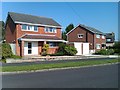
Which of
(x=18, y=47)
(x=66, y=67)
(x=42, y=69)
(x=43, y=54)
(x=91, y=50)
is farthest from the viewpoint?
(x=91, y=50)

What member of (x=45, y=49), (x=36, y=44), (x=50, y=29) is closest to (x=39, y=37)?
(x=36, y=44)

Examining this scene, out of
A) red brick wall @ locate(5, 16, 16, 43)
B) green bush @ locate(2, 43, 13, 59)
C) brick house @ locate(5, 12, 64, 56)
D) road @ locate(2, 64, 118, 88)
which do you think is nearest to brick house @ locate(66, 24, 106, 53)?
brick house @ locate(5, 12, 64, 56)

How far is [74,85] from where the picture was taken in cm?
1221

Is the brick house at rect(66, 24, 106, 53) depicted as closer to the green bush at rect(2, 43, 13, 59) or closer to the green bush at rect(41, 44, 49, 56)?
the green bush at rect(41, 44, 49, 56)

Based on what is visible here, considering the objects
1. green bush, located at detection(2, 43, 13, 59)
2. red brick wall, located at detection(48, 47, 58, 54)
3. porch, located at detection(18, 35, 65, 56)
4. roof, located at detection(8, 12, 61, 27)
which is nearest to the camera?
green bush, located at detection(2, 43, 13, 59)

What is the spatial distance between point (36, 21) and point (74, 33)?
1920 cm

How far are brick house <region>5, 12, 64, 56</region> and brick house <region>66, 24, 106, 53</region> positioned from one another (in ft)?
47.8

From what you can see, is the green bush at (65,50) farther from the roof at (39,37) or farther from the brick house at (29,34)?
the roof at (39,37)

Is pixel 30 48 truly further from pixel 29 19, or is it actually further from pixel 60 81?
pixel 60 81

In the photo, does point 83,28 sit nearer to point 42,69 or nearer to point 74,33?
point 74,33

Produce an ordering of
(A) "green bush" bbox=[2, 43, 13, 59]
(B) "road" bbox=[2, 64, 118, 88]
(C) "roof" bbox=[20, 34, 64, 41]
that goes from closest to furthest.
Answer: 1. (B) "road" bbox=[2, 64, 118, 88]
2. (A) "green bush" bbox=[2, 43, 13, 59]
3. (C) "roof" bbox=[20, 34, 64, 41]

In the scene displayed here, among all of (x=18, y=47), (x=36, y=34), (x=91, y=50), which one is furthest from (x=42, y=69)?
(x=91, y=50)

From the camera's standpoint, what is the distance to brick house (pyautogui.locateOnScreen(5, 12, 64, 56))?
39.6 m

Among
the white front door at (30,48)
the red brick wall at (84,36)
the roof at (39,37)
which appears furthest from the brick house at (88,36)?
the white front door at (30,48)
